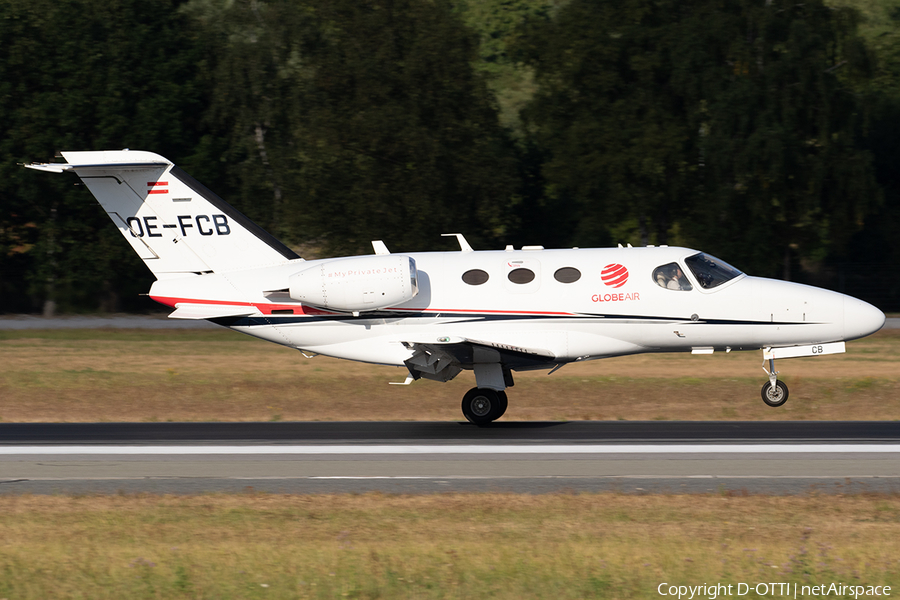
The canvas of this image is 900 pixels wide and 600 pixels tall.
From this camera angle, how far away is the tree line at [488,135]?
1511 inches

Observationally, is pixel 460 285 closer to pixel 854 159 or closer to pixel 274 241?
pixel 274 241

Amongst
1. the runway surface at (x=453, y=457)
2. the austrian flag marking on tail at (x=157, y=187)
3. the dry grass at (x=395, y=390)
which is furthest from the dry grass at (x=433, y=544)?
the dry grass at (x=395, y=390)

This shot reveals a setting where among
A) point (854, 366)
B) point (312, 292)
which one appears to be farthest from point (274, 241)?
point (854, 366)

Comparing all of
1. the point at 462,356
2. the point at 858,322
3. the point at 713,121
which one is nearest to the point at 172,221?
the point at 462,356

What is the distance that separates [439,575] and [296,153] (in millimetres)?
36204

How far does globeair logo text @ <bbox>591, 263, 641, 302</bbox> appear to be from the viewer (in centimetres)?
1686

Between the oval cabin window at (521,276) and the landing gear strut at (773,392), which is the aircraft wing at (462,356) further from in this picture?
the landing gear strut at (773,392)

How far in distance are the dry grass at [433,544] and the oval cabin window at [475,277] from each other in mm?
6458

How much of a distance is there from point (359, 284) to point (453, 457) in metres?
4.04

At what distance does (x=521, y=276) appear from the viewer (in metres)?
17.0

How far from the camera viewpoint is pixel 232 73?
4541 cm

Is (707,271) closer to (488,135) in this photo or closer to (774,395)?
(774,395)

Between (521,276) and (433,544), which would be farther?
(521,276)

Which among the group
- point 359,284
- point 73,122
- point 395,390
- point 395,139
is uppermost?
point 73,122
